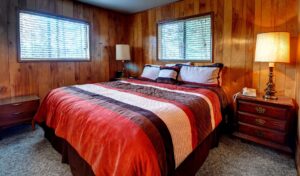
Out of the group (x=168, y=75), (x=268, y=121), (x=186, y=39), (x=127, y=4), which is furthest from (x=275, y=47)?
(x=127, y=4)

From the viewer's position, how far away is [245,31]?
8.76 ft

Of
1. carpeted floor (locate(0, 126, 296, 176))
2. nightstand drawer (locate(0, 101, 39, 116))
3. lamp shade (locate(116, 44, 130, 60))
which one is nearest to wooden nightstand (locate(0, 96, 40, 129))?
nightstand drawer (locate(0, 101, 39, 116))

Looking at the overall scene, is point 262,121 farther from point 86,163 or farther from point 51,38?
point 51,38

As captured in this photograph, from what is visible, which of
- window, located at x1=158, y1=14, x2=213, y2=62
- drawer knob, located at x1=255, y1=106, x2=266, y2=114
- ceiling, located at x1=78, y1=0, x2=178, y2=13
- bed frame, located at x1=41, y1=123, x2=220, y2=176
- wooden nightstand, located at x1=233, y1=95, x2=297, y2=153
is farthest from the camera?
ceiling, located at x1=78, y1=0, x2=178, y2=13

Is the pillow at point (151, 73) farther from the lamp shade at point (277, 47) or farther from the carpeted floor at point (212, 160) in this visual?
the lamp shade at point (277, 47)

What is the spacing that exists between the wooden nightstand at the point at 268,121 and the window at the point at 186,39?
1.07 metres

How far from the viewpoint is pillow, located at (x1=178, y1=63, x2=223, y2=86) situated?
264 centimetres

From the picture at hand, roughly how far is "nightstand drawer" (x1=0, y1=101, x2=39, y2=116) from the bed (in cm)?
83

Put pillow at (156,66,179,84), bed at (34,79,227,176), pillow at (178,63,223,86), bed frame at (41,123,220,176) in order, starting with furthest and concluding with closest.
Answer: pillow at (156,66,179,84) → pillow at (178,63,223,86) → bed frame at (41,123,220,176) → bed at (34,79,227,176)

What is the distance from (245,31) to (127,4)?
7.33 ft

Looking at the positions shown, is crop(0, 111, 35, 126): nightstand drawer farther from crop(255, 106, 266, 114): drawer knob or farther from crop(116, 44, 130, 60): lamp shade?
crop(255, 106, 266, 114): drawer knob

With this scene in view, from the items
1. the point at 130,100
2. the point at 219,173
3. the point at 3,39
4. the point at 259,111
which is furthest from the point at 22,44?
the point at 259,111

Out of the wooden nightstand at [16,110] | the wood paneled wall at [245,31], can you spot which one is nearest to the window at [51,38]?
the wooden nightstand at [16,110]

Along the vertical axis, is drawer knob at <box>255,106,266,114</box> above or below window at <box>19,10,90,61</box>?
below
